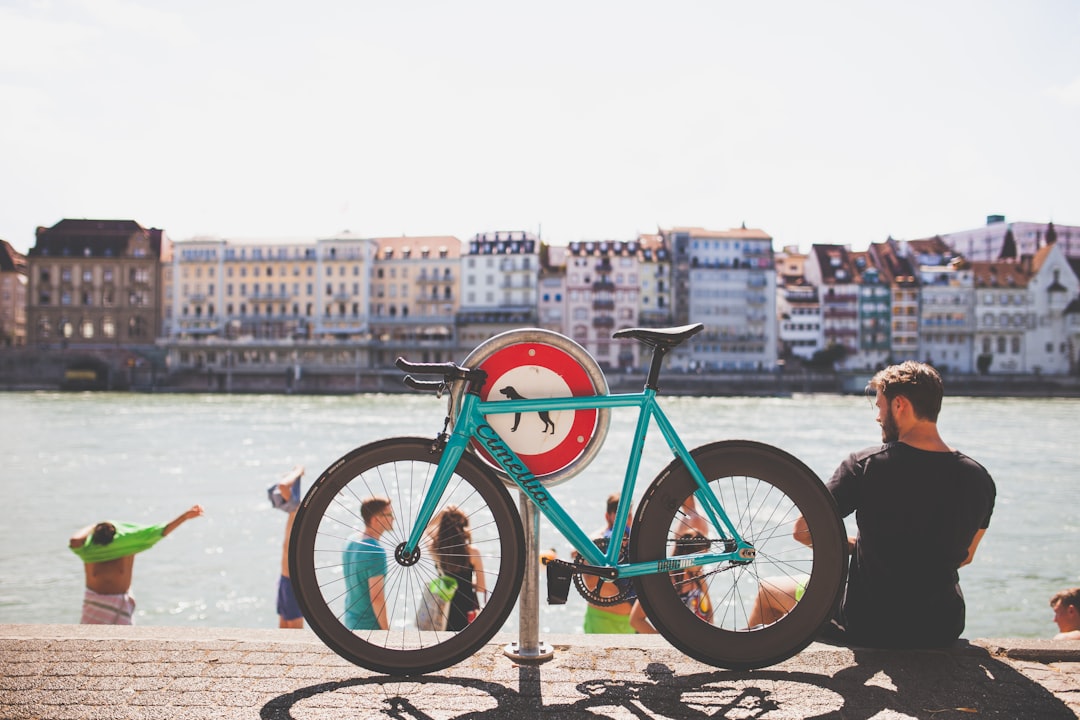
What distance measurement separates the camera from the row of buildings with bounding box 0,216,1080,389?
92500 millimetres

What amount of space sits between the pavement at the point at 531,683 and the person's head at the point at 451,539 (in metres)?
0.36

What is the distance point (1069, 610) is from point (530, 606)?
12.7 ft

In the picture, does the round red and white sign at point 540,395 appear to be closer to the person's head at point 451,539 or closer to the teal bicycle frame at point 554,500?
the teal bicycle frame at point 554,500

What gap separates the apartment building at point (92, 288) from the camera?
94688 mm

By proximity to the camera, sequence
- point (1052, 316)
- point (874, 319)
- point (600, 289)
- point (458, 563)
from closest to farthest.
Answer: point (458, 563) → point (600, 289) → point (874, 319) → point (1052, 316)

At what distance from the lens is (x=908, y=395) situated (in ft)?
10.8

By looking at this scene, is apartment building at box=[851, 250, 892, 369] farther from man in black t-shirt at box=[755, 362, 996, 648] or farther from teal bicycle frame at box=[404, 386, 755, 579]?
teal bicycle frame at box=[404, 386, 755, 579]

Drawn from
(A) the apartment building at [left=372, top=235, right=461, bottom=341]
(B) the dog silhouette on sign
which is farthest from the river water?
(A) the apartment building at [left=372, top=235, right=461, bottom=341]

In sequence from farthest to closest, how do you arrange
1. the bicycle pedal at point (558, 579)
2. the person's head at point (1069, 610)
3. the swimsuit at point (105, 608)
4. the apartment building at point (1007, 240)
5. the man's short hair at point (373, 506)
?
the apartment building at point (1007, 240) < the swimsuit at point (105, 608) < the person's head at point (1069, 610) < the man's short hair at point (373, 506) < the bicycle pedal at point (558, 579)

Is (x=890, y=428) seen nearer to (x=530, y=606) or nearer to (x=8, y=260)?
(x=530, y=606)

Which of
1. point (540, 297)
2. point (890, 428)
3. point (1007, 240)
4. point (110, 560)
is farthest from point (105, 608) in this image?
point (1007, 240)

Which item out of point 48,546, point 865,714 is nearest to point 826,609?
point 865,714

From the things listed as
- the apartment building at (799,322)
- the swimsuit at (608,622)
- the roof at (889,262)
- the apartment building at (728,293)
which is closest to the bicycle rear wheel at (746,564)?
the swimsuit at (608,622)

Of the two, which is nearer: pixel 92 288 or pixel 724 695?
pixel 724 695
